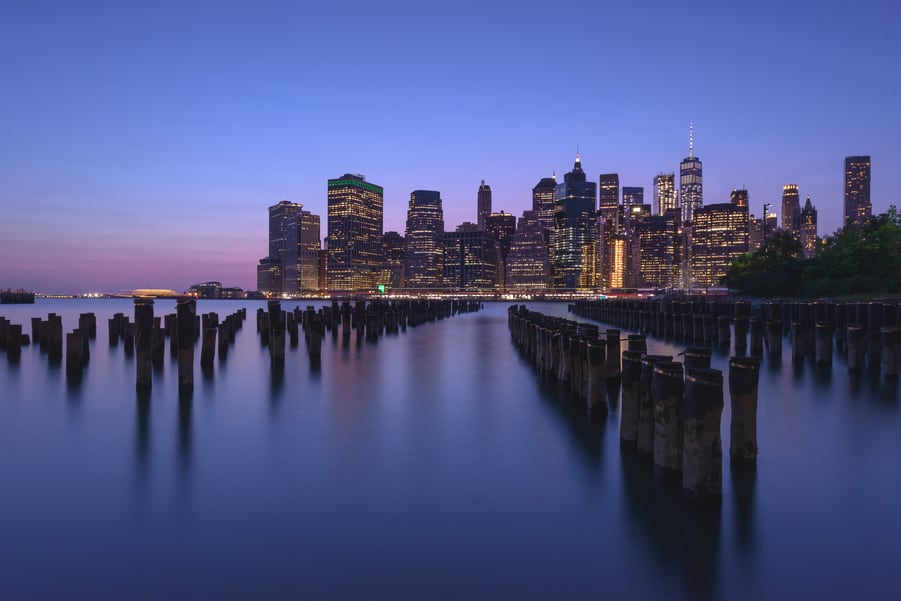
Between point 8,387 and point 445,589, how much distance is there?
18.2 m

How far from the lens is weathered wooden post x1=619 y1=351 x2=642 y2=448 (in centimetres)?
944

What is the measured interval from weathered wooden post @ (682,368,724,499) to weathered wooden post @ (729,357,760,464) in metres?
1.33

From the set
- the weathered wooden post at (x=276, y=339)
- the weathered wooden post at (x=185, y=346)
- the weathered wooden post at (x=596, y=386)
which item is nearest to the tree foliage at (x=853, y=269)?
the weathered wooden post at (x=596, y=386)

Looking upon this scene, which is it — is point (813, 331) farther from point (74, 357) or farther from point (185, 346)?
point (74, 357)

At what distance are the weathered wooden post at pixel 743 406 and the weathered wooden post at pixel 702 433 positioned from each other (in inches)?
52.4

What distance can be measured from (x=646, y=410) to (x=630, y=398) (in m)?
0.47

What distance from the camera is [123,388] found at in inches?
700

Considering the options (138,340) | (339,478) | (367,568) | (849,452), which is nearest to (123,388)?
(138,340)

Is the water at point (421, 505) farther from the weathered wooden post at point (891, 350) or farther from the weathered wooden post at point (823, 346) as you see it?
the weathered wooden post at point (823, 346)

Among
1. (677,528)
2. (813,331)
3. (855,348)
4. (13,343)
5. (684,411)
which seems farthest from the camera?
(813,331)

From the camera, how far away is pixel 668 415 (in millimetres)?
7949

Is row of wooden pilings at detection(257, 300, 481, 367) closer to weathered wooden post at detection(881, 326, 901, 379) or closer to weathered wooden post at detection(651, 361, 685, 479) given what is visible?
weathered wooden post at detection(651, 361, 685, 479)

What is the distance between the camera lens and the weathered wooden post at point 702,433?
23.4 feet

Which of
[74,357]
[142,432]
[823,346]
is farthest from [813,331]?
[74,357]
